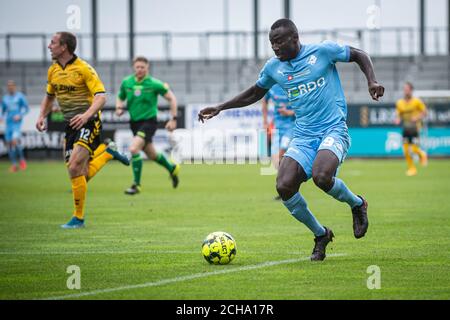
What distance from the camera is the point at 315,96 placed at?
31.7ft

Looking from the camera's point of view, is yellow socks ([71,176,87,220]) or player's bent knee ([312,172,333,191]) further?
yellow socks ([71,176,87,220])

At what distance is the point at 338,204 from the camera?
16.6 metres

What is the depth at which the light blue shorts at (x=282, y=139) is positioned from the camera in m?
18.2

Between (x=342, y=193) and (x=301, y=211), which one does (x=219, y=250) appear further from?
(x=342, y=193)

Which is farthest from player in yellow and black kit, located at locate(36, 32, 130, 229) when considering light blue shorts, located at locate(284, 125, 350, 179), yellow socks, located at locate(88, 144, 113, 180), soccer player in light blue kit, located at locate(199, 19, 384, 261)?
light blue shorts, located at locate(284, 125, 350, 179)

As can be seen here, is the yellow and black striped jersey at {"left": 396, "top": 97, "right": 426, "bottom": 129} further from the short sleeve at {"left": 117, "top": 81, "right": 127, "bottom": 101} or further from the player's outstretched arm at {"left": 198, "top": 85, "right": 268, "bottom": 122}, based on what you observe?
the player's outstretched arm at {"left": 198, "top": 85, "right": 268, "bottom": 122}

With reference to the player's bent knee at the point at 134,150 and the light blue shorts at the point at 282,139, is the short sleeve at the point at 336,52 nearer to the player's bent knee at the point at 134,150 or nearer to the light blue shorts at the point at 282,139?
the light blue shorts at the point at 282,139

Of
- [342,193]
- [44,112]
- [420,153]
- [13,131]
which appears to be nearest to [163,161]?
[44,112]

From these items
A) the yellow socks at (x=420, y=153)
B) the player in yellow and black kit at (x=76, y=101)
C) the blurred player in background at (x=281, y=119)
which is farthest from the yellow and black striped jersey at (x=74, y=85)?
the yellow socks at (x=420, y=153)

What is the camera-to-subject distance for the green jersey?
19391 millimetres

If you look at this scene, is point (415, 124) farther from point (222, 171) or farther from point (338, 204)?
point (338, 204)

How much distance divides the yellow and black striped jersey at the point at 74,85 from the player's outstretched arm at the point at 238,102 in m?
2.77
